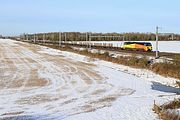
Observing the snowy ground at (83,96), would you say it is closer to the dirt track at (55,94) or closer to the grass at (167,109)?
the dirt track at (55,94)

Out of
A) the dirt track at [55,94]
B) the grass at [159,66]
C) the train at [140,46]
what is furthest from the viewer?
the train at [140,46]

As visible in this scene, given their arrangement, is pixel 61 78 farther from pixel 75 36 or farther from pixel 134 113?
pixel 75 36

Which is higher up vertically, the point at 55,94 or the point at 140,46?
the point at 140,46

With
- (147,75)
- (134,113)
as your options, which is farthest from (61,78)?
(134,113)

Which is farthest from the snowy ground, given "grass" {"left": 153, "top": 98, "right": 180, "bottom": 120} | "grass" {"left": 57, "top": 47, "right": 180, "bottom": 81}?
"grass" {"left": 57, "top": 47, "right": 180, "bottom": 81}

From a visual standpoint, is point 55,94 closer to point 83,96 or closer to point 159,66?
point 83,96

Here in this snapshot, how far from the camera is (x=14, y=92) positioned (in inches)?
621

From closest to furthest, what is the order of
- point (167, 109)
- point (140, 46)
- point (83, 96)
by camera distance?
point (167, 109) < point (83, 96) < point (140, 46)

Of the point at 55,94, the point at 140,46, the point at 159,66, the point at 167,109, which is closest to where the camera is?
the point at 167,109

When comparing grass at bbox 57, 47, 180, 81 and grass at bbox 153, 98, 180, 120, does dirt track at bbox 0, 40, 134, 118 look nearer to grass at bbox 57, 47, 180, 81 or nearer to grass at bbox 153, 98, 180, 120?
grass at bbox 153, 98, 180, 120

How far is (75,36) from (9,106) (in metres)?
116

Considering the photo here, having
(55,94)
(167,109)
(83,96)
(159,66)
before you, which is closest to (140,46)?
(159,66)

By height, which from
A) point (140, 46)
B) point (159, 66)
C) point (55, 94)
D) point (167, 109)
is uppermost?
point (140, 46)

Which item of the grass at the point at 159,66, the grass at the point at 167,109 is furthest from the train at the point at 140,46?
the grass at the point at 167,109
